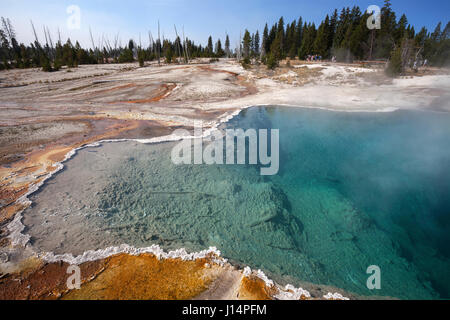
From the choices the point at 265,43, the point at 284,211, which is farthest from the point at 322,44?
the point at 284,211

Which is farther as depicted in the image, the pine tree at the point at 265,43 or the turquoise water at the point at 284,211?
the pine tree at the point at 265,43

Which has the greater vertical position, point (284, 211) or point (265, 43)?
point (265, 43)

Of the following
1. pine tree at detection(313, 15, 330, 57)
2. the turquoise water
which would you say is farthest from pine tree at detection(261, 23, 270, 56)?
the turquoise water

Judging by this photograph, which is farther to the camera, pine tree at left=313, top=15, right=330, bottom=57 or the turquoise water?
pine tree at left=313, top=15, right=330, bottom=57

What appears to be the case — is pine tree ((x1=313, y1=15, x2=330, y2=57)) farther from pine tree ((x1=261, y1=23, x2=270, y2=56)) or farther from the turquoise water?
the turquoise water

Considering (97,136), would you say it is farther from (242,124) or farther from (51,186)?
(242,124)

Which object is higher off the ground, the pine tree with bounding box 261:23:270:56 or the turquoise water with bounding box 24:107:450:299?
the pine tree with bounding box 261:23:270:56

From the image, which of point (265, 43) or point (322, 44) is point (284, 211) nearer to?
point (322, 44)

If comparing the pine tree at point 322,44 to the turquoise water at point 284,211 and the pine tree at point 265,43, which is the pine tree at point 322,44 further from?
the turquoise water at point 284,211

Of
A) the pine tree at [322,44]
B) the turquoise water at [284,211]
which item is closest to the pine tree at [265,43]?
the pine tree at [322,44]
